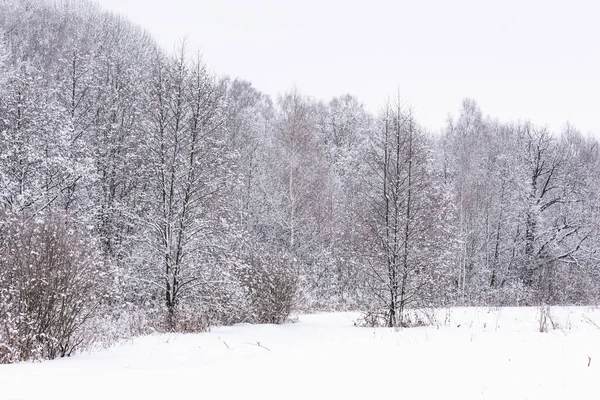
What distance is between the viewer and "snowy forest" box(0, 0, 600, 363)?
879 cm

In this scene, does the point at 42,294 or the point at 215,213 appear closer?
the point at 42,294

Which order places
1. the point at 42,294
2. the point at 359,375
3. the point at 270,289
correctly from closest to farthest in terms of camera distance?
the point at 359,375, the point at 42,294, the point at 270,289

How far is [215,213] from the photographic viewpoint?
15.5 m

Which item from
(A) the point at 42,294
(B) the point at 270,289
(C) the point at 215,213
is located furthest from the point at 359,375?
(C) the point at 215,213

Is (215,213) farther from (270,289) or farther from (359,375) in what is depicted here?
(359,375)

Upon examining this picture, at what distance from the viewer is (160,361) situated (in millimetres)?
6805

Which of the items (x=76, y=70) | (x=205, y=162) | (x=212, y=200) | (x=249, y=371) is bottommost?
(x=249, y=371)

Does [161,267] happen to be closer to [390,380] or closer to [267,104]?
[390,380]

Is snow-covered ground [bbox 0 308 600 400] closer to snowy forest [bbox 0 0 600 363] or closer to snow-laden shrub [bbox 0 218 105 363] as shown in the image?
snow-laden shrub [bbox 0 218 105 363]

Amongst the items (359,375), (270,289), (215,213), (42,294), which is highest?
(215,213)

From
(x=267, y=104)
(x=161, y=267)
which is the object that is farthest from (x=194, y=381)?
(x=267, y=104)

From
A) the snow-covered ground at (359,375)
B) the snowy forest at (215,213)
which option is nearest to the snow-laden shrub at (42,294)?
the snowy forest at (215,213)

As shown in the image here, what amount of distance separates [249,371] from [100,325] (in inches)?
228

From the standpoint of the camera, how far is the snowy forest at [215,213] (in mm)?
A: 8789
